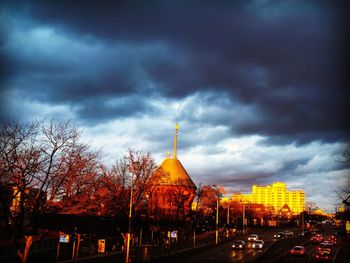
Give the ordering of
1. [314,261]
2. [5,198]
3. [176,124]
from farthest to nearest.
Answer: [176,124] → [314,261] → [5,198]

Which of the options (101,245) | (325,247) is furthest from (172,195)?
(325,247)

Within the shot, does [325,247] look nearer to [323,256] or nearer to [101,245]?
[323,256]

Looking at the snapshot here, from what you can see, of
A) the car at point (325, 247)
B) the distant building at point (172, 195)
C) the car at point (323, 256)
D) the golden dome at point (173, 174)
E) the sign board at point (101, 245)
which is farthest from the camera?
the golden dome at point (173, 174)

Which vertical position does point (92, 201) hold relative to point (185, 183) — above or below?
below

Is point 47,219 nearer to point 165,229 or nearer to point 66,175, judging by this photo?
point 66,175

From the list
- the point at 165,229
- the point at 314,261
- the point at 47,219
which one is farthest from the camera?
the point at 165,229

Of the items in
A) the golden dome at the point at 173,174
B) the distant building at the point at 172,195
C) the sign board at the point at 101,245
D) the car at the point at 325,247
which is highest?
the golden dome at the point at 173,174

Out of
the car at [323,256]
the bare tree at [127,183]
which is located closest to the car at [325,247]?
the car at [323,256]

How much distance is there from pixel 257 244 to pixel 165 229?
609 inches

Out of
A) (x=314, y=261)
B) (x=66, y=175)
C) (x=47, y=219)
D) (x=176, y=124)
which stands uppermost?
(x=176, y=124)

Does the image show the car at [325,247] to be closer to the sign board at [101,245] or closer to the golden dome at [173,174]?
the sign board at [101,245]

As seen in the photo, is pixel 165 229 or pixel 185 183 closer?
pixel 165 229

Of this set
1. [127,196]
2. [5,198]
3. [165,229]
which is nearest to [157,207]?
[165,229]

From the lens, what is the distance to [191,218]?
2933 inches
